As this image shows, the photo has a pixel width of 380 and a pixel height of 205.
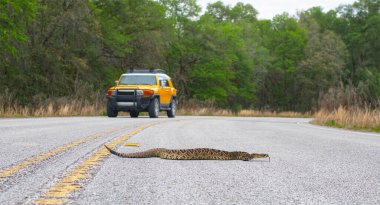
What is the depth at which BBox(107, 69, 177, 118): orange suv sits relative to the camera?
71.8 ft

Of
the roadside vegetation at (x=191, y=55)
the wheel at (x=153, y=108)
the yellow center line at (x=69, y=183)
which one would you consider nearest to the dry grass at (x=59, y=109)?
the roadside vegetation at (x=191, y=55)

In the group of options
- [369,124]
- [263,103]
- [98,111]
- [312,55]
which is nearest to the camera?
[369,124]

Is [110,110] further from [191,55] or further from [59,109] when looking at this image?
[191,55]

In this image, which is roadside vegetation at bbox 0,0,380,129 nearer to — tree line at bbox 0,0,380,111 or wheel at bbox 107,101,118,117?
tree line at bbox 0,0,380,111

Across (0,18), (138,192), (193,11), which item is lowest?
(138,192)

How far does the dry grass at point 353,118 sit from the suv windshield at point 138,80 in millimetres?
7696

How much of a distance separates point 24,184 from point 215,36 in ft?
175

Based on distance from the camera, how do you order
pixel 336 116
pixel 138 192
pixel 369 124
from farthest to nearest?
pixel 336 116
pixel 369 124
pixel 138 192

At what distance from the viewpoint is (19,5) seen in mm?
23828

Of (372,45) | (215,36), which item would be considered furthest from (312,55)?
(215,36)

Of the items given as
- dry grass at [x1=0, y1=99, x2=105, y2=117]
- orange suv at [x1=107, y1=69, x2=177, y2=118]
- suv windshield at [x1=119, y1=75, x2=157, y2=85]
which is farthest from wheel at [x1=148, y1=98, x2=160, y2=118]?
dry grass at [x1=0, y1=99, x2=105, y2=117]

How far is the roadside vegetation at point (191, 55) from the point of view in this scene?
25125 millimetres

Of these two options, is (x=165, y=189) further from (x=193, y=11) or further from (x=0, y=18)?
(x=193, y=11)

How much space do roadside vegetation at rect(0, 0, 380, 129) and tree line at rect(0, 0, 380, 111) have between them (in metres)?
0.10
